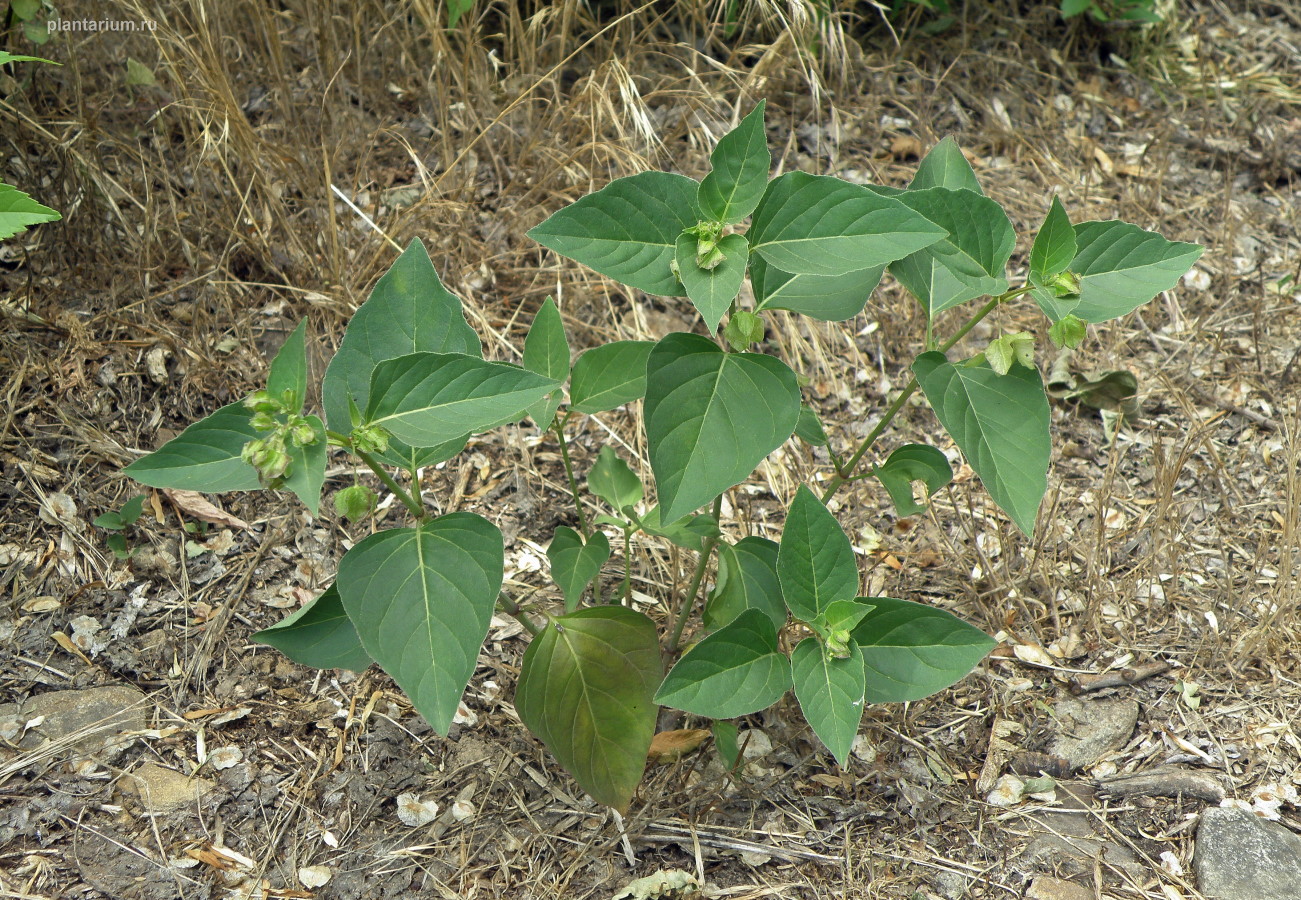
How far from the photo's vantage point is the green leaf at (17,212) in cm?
191

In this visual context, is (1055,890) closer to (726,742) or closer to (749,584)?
(726,742)

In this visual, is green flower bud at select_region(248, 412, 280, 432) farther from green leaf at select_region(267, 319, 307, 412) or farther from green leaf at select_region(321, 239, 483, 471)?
green leaf at select_region(321, 239, 483, 471)

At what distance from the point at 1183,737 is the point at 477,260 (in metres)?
2.40

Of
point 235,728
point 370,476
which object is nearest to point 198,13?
point 370,476

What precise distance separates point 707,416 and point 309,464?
0.61m

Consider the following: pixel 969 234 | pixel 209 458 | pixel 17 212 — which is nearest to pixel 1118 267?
pixel 969 234

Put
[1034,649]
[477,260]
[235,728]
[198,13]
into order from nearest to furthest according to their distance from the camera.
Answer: [235,728]
[1034,649]
[198,13]
[477,260]

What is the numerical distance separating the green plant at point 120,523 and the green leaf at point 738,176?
178 cm

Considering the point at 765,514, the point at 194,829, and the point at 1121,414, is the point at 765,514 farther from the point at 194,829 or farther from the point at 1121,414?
the point at 194,829

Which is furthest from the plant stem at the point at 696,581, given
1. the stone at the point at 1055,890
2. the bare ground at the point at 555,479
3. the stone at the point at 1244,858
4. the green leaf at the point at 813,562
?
the stone at the point at 1244,858

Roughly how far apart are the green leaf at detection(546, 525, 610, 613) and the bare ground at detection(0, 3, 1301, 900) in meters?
0.54

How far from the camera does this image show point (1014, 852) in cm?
208

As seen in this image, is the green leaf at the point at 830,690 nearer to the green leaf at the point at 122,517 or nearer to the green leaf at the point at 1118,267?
the green leaf at the point at 1118,267

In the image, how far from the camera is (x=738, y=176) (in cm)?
159
